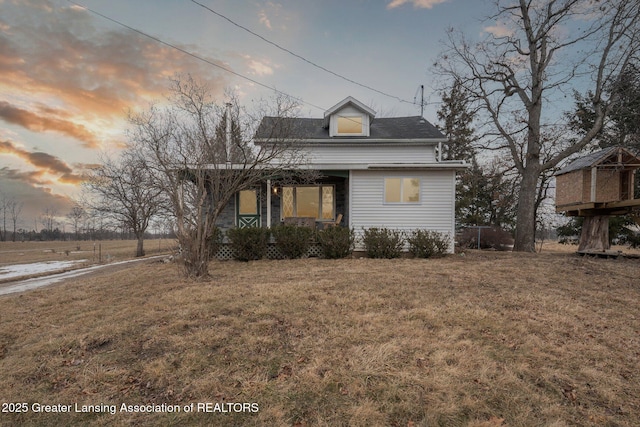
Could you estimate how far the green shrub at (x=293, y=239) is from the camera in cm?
1002

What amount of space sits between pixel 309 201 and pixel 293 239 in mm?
3484

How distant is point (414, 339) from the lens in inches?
142

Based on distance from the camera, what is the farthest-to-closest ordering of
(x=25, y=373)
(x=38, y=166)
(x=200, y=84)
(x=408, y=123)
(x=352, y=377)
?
(x=38, y=166)
(x=408, y=123)
(x=200, y=84)
(x=25, y=373)
(x=352, y=377)

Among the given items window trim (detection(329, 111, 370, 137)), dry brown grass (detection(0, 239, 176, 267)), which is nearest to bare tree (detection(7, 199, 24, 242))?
dry brown grass (detection(0, 239, 176, 267))

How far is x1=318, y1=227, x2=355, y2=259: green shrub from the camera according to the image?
389 inches

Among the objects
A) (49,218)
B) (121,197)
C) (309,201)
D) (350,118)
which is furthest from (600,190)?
(49,218)

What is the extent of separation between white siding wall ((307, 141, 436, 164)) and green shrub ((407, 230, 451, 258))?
4.84 meters

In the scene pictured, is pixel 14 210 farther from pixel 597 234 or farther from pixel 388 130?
pixel 597 234

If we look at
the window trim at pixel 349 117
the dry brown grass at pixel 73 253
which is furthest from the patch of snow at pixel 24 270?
the window trim at pixel 349 117

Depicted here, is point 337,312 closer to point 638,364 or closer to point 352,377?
point 352,377

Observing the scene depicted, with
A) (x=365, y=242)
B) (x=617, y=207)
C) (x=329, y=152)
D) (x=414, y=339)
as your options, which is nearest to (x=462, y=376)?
(x=414, y=339)

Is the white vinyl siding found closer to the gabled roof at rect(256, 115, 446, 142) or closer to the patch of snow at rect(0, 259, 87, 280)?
the gabled roof at rect(256, 115, 446, 142)

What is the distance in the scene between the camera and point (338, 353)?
3281 millimetres

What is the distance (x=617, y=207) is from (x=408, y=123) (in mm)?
9434
